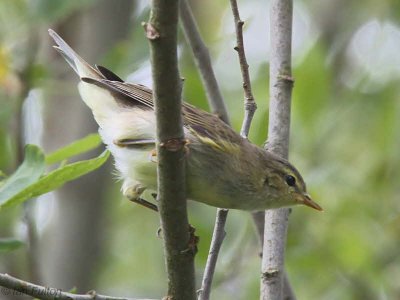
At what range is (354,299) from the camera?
5738 millimetres

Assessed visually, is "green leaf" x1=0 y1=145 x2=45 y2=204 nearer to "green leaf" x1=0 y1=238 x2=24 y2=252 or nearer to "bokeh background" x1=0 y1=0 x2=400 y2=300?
"green leaf" x1=0 y1=238 x2=24 y2=252

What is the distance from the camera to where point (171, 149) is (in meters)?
2.68

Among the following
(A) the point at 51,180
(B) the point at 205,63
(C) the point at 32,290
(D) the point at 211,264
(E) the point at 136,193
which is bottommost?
(C) the point at 32,290

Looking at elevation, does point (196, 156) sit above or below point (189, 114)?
below

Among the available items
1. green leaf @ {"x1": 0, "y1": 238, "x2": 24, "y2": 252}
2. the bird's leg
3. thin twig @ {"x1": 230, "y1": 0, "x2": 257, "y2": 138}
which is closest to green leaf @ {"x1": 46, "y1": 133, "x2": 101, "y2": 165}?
the bird's leg

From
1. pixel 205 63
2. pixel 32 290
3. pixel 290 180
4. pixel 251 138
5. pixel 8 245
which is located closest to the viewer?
pixel 32 290

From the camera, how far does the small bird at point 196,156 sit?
355 centimetres

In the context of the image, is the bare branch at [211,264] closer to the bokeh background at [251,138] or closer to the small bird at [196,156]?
the small bird at [196,156]

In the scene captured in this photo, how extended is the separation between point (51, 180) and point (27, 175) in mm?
124

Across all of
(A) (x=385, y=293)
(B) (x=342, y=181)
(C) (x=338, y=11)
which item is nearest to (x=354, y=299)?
(A) (x=385, y=293)

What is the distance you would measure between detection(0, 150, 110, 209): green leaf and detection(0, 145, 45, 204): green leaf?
0.02m

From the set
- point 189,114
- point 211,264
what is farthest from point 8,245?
point 189,114

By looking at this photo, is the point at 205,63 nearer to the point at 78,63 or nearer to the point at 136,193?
the point at 78,63

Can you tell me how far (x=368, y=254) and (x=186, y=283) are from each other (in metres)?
2.70
